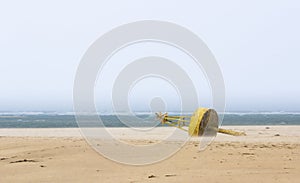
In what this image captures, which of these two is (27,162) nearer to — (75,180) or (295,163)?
(75,180)

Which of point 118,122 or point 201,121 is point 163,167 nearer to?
point 201,121

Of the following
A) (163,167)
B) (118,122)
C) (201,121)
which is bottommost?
(163,167)

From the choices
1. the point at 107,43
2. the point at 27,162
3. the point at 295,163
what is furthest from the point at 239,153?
the point at 27,162

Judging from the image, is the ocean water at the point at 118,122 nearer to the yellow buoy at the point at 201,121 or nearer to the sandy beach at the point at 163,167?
the yellow buoy at the point at 201,121

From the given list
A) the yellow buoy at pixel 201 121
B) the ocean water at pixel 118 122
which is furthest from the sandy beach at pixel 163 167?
the ocean water at pixel 118 122

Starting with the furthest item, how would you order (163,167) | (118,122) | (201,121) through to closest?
1. (118,122)
2. (201,121)
3. (163,167)

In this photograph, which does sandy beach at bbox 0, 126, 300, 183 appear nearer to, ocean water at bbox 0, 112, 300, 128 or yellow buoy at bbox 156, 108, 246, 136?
yellow buoy at bbox 156, 108, 246, 136

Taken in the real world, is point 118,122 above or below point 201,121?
above

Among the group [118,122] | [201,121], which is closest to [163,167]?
[201,121]

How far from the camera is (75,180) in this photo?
8195 millimetres

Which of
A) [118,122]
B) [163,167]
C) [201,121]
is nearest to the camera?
[163,167]

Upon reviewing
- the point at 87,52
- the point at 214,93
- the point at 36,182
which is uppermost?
the point at 87,52

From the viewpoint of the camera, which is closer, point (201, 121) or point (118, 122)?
point (201, 121)

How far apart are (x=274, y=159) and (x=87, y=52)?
5960 millimetres
